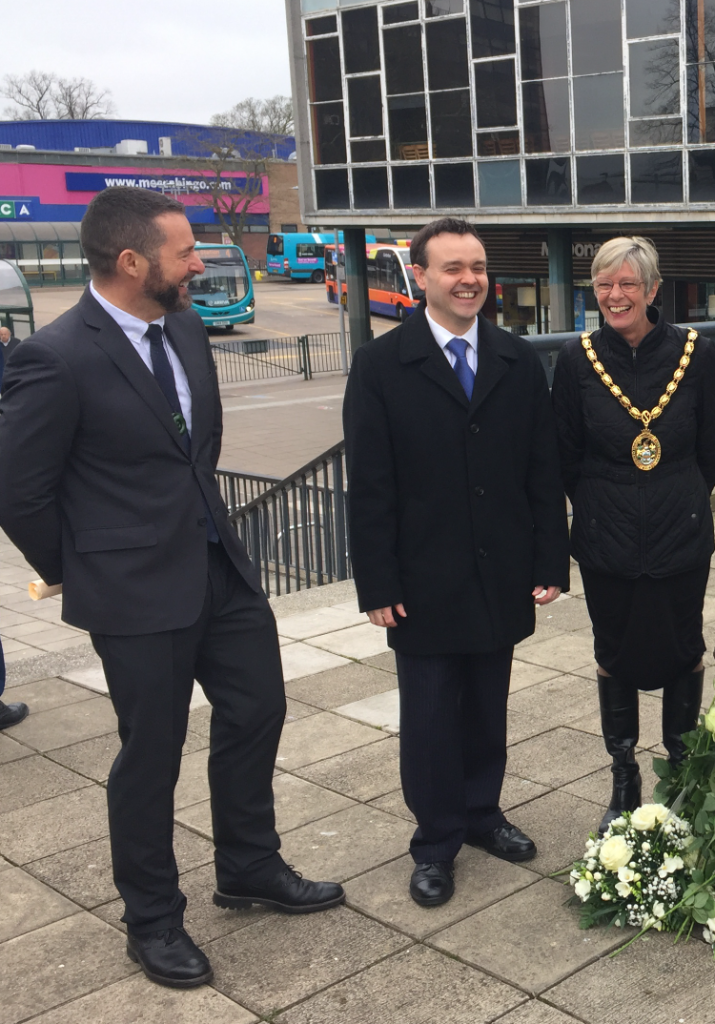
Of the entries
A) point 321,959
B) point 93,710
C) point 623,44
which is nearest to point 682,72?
point 623,44

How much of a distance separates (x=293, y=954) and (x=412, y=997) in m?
0.38

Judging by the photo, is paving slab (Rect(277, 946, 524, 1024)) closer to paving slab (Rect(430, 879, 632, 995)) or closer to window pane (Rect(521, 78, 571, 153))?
paving slab (Rect(430, 879, 632, 995))

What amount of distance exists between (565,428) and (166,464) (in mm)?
1204

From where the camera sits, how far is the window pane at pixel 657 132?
21.9 m

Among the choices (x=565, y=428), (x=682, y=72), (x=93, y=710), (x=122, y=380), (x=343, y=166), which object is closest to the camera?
(x=122, y=380)

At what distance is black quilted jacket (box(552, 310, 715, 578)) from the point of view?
338 cm

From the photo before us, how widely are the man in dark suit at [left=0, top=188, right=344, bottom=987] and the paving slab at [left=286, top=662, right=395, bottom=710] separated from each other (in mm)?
1974

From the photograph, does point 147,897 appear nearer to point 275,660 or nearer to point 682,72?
point 275,660

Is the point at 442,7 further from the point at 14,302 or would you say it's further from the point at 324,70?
the point at 14,302

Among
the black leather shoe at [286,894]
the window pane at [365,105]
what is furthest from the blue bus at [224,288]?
the black leather shoe at [286,894]

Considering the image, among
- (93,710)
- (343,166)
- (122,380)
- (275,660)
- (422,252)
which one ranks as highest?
(343,166)

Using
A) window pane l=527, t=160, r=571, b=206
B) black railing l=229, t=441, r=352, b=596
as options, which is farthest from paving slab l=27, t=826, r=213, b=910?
window pane l=527, t=160, r=571, b=206

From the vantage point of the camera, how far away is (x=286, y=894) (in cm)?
326

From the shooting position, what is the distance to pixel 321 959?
3.05 metres
